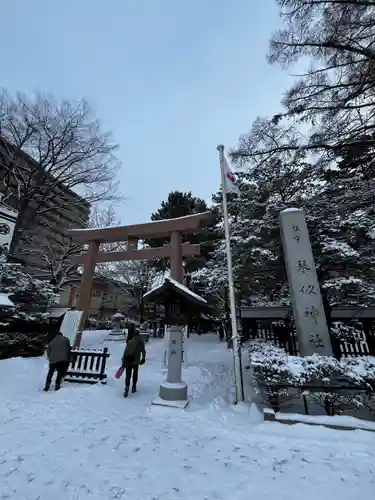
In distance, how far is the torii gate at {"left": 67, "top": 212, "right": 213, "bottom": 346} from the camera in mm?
12352

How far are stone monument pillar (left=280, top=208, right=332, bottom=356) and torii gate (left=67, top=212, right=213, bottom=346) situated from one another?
4451 millimetres

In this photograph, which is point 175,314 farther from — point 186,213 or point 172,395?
point 186,213

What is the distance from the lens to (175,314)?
6992mm

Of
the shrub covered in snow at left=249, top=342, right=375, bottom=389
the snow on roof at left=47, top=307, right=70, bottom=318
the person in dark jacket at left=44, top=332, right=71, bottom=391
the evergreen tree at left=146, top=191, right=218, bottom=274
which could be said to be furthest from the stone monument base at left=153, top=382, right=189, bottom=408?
the evergreen tree at left=146, top=191, right=218, bottom=274

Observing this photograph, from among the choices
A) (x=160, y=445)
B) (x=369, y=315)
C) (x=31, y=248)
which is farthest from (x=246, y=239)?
(x=31, y=248)

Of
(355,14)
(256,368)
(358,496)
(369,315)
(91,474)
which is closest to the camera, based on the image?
(358,496)

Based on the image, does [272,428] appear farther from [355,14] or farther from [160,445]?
[355,14]

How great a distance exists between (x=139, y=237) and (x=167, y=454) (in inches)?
436

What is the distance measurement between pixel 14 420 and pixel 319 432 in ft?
19.0

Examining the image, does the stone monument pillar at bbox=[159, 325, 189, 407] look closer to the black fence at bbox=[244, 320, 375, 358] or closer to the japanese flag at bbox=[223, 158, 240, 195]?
the japanese flag at bbox=[223, 158, 240, 195]

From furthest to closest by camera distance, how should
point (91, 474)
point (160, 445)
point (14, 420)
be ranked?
point (14, 420)
point (160, 445)
point (91, 474)

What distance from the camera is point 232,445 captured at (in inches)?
159

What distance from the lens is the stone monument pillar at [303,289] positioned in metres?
7.22

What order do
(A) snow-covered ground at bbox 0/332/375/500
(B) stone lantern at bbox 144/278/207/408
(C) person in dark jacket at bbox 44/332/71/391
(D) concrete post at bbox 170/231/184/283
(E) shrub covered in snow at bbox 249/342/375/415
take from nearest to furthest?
(A) snow-covered ground at bbox 0/332/375/500 → (E) shrub covered in snow at bbox 249/342/375/415 → (B) stone lantern at bbox 144/278/207/408 → (C) person in dark jacket at bbox 44/332/71/391 → (D) concrete post at bbox 170/231/184/283
